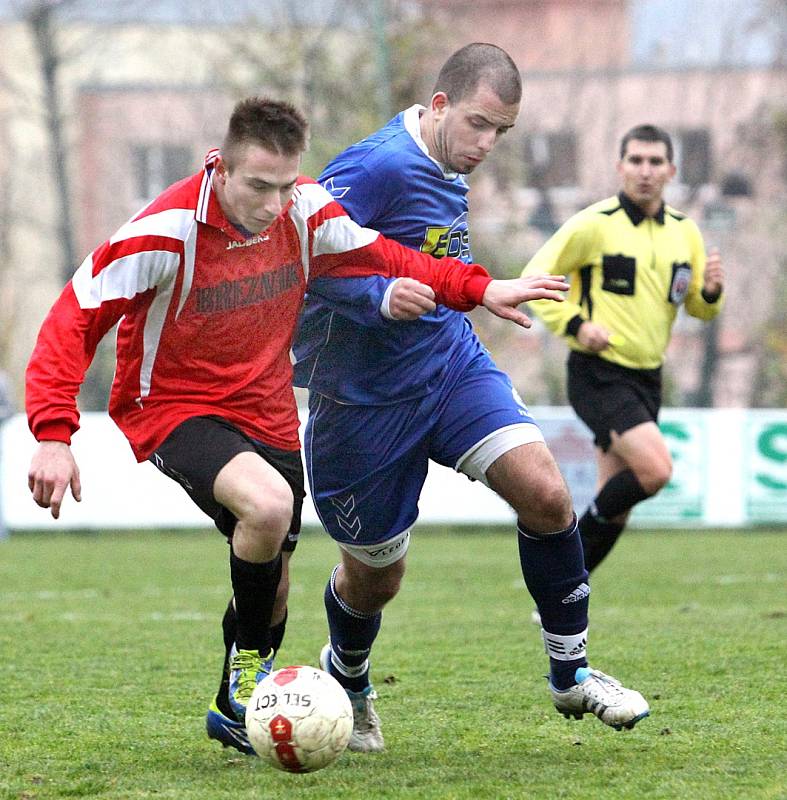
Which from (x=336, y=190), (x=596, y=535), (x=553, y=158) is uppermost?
(x=553, y=158)

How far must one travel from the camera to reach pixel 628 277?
816 cm

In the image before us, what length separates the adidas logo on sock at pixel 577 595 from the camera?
16.0 ft

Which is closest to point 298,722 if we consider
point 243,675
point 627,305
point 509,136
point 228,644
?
point 243,675

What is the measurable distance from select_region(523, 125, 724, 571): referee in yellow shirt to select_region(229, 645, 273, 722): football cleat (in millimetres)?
3534

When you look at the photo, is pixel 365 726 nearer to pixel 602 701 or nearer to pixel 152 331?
pixel 602 701

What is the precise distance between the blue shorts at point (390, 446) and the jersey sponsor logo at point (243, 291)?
527mm

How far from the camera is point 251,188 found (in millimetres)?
4469

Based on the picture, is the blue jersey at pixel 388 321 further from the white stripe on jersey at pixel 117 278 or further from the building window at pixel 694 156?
the building window at pixel 694 156

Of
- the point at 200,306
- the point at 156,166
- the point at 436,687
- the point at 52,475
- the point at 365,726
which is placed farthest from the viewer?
the point at 156,166

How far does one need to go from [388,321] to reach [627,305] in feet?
11.4

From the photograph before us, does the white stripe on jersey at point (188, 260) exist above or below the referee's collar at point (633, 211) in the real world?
below

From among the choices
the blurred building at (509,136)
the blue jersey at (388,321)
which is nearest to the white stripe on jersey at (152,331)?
the blue jersey at (388,321)

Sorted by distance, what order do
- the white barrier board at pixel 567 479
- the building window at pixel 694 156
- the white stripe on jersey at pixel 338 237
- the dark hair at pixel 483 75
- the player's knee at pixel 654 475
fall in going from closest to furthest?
1. the white stripe on jersey at pixel 338 237
2. the dark hair at pixel 483 75
3. the player's knee at pixel 654 475
4. the white barrier board at pixel 567 479
5. the building window at pixel 694 156

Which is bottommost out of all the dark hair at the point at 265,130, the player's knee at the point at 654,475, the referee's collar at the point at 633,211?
the player's knee at the point at 654,475
